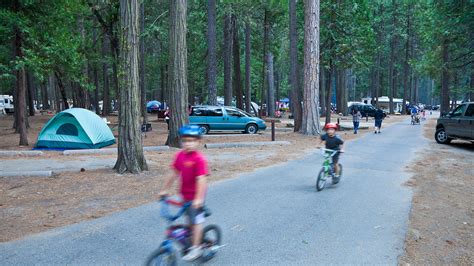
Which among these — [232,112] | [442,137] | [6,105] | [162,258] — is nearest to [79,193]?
[162,258]

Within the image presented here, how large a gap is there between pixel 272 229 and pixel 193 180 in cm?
201

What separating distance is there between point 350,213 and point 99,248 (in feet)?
13.5

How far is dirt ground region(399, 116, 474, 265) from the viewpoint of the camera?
16.7 feet

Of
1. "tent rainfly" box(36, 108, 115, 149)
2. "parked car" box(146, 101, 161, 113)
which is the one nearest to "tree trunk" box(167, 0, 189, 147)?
"tent rainfly" box(36, 108, 115, 149)

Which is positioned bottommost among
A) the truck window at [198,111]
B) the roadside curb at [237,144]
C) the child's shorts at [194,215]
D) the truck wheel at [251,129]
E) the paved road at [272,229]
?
the paved road at [272,229]

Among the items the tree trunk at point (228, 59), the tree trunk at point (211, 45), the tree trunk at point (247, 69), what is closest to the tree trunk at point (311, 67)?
the tree trunk at point (211, 45)

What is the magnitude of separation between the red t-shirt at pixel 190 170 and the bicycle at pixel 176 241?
0.50ft

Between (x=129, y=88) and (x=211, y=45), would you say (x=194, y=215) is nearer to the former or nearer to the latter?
(x=129, y=88)

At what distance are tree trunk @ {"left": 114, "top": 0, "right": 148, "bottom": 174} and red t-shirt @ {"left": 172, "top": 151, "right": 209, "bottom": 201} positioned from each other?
19.1ft

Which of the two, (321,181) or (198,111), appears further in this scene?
(198,111)

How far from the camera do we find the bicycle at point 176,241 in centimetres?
397

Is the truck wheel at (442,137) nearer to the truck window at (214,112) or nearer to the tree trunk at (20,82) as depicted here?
the truck window at (214,112)

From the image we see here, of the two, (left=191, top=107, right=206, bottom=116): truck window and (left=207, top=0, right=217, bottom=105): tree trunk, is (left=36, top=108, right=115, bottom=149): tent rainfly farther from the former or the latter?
(left=207, top=0, right=217, bottom=105): tree trunk

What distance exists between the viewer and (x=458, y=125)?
664 inches
